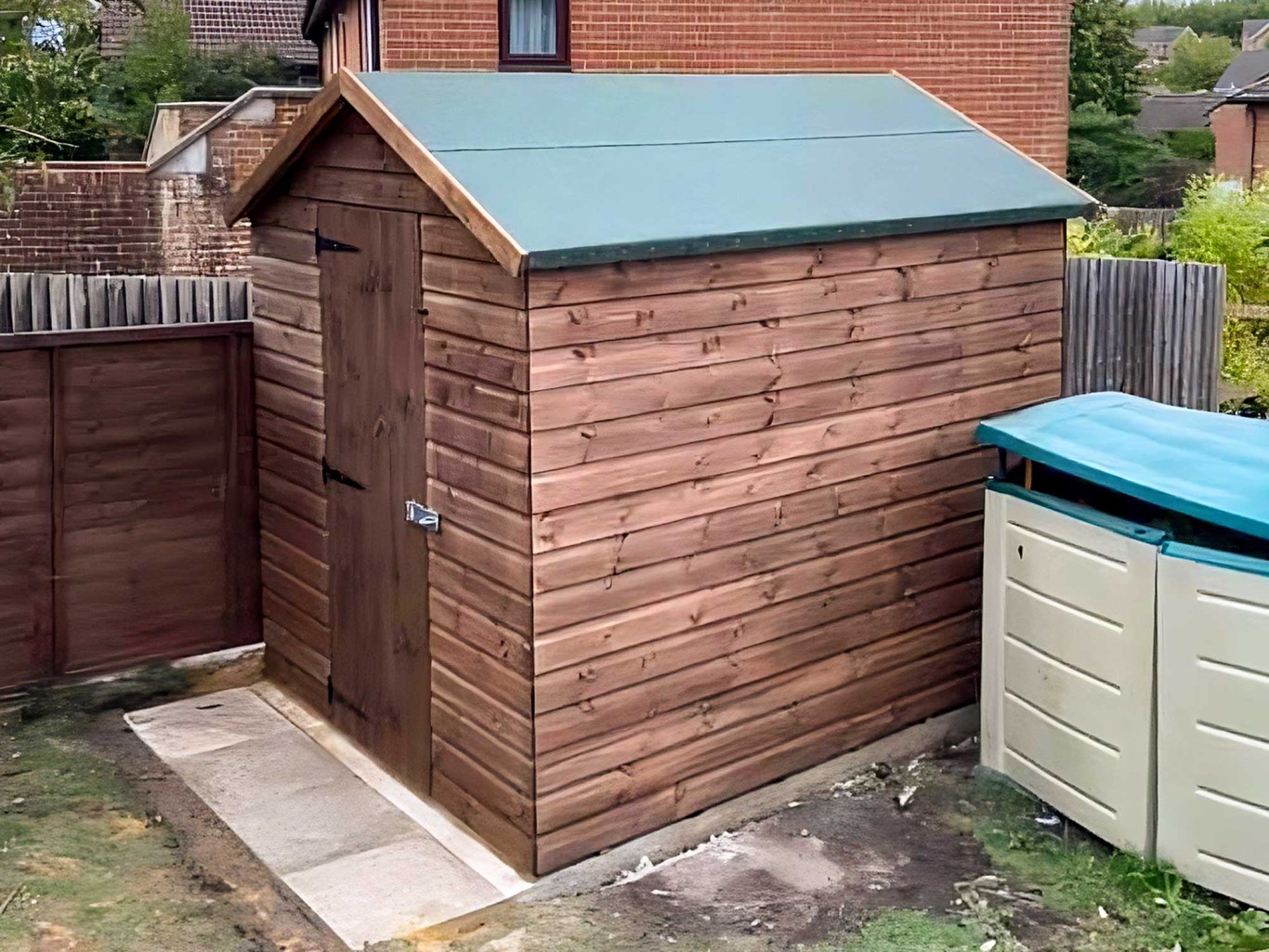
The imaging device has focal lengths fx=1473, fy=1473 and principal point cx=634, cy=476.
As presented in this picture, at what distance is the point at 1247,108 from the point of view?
33312mm

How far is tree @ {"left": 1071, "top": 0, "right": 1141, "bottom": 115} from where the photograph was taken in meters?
42.9

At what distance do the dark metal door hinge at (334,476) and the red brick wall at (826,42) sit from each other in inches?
303

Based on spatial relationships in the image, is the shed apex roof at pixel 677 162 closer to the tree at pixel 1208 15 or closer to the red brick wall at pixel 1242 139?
the red brick wall at pixel 1242 139

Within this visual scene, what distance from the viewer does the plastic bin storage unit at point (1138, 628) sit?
16.7ft

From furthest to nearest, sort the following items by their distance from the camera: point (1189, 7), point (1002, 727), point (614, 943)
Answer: point (1189, 7), point (1002, 727), point (614, 943)

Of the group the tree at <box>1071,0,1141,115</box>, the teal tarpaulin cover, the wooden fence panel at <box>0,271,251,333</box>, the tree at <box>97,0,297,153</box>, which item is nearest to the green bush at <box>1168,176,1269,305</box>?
the teal tarpaulin cover

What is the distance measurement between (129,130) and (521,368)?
24.2 m

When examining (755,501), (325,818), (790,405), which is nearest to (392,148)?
(790,405)

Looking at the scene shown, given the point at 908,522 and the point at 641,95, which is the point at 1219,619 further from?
the point at 641,95

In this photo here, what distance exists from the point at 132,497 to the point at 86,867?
Answer: 2250 mm

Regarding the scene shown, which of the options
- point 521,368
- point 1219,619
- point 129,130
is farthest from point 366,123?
point 129,130

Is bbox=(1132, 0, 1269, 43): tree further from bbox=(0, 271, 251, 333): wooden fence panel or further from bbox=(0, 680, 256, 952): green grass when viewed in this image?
bbox=(0, 680, 256, 952): green grass

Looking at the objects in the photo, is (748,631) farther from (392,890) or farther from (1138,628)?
(392,890)

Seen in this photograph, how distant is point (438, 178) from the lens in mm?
5285
